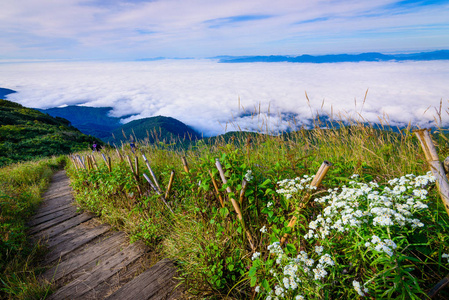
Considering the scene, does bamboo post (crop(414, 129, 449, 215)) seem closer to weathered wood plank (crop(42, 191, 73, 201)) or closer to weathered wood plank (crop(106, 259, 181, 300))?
weathered wood plank (crop(106, 259, 181, 300))

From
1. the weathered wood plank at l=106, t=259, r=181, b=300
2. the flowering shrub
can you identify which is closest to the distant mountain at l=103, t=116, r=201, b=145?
the weathered wood plank at l=106, t=259, r=181, b=300

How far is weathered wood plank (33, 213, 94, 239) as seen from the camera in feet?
13.0

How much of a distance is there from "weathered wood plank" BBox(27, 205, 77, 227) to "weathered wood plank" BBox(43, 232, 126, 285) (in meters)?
1.90

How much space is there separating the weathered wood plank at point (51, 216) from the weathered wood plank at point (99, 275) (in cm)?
249

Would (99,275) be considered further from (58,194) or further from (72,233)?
(58,194)

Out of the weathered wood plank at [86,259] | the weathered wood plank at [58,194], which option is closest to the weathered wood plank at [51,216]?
the weathered wood plank at [58,194]

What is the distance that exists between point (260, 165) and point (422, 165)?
1.79 m

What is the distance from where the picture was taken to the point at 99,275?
2.78m

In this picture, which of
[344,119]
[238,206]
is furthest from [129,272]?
[344,119]

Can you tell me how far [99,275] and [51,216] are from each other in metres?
2.88

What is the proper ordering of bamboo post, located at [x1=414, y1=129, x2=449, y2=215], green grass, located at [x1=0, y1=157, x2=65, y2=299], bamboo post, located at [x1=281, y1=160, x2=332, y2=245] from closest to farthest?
bamboo post, located at [x1=414, y1=129, x2=449, y2=215], bamboo post, located at [x1=281, y1=160, x2=332, y2=245], green grass, located at [x1=0, y1=157, x2=65, y2=299]

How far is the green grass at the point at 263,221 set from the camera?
4.97 feet

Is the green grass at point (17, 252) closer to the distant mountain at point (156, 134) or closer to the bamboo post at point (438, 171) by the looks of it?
the distant mountain at point (156, 134)

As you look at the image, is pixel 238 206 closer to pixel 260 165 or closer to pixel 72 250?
pixel 260 165
